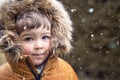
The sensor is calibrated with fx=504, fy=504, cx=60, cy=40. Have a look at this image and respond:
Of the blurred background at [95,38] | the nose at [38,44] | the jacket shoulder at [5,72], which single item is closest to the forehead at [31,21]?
the nose at [38,44]

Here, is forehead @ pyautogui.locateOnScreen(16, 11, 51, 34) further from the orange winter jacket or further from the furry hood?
the orange winter jacket

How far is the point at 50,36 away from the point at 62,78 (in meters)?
0.44

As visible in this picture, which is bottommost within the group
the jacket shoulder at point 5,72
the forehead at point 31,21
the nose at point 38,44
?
the jacket shoulder at point 5,72

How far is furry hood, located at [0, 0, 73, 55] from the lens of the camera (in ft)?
14.8

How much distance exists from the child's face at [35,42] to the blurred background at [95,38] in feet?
10.2

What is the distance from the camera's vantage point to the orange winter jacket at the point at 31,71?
14.7 ft

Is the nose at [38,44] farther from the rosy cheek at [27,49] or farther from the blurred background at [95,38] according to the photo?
the blurred background at [95,38]

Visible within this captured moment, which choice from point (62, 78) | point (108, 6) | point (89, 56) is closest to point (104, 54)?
point (89, 56)

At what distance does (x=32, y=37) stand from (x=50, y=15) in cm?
30

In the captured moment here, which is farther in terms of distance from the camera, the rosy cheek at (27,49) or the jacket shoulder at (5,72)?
the jacket shoulder at (5,72)

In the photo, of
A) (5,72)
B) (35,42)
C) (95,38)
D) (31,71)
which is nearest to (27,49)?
(35,42)

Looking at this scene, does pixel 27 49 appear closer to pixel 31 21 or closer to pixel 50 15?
pixel 31 21

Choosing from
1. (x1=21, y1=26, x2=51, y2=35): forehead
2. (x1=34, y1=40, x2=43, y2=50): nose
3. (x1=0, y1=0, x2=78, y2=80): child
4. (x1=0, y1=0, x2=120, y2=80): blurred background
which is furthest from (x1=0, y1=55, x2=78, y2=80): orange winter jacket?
(x1=0, y1=0, x2=120, y2=80): blurred background

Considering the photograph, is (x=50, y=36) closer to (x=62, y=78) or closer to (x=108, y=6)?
(x=62, y=78)
